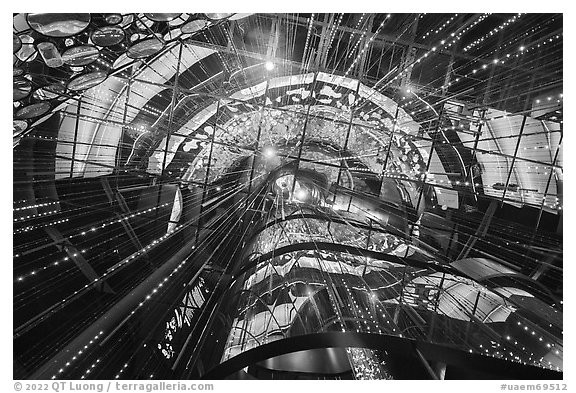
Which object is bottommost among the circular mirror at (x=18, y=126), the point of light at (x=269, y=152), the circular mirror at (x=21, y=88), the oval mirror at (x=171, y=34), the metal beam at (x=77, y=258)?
the metal beam at (x=77, y=258)

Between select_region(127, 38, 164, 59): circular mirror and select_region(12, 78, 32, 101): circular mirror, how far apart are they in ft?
1.34

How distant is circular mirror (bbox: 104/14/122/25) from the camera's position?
3.75 feet

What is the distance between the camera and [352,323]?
854mm

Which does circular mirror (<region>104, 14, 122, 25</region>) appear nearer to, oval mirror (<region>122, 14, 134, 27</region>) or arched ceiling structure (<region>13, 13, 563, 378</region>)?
oval mirror (<region>122, 14, 134, 27</region>)

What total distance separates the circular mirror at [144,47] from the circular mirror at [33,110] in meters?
0.41

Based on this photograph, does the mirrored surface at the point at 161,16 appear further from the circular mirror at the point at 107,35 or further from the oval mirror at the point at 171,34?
the oval mirror at the point at 171,34

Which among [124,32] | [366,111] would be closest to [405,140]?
[366,111]

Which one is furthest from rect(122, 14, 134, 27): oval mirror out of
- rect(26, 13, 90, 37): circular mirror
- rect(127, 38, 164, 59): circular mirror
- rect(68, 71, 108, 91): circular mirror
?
rect(68, 71, 108, 91): circular mirror

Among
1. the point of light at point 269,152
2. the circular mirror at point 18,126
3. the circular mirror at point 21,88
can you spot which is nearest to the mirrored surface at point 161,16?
the circular mirror at point 21,88

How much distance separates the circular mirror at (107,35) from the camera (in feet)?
3.93

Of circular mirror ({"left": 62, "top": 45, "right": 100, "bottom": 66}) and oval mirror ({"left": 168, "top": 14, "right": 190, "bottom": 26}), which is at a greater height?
oval mirror ({"left": 168, "top": 14, "right": 190, "bottom": 26})

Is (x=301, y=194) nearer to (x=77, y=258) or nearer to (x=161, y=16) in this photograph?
(x=77, y=258)
